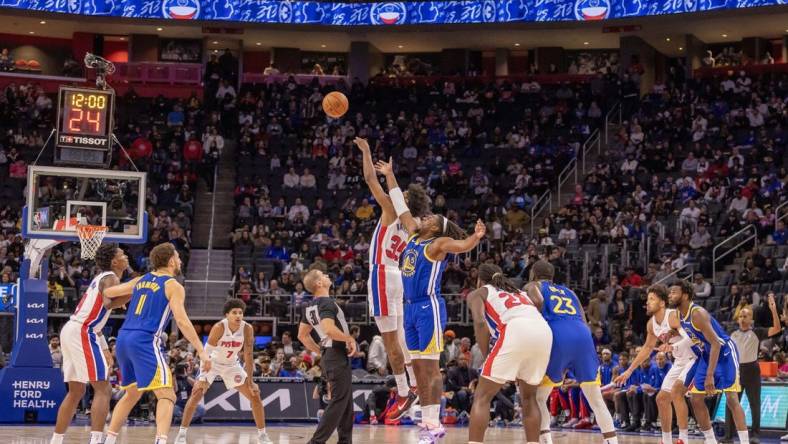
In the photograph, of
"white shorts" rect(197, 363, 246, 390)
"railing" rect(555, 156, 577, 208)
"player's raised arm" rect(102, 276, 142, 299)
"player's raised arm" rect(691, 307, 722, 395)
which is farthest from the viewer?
"railing" rect(555, 156, 577, 208)

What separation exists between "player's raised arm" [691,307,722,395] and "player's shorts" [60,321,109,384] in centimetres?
698

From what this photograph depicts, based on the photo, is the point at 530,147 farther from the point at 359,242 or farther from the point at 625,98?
the point at 359,242

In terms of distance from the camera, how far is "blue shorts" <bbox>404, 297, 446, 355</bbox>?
12.7 meters

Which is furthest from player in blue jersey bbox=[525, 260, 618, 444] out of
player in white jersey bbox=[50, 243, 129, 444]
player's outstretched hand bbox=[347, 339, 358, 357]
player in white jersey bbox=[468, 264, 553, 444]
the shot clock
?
the shot clock

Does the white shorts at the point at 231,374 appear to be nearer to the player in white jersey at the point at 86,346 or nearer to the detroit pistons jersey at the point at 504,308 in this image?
the player in white jersey at the point at 86,346

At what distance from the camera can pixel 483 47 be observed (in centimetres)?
4225

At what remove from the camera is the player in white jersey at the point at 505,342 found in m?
11.6

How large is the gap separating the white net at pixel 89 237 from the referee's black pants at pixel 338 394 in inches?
294

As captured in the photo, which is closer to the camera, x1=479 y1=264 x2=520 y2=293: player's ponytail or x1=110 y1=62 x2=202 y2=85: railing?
x1=479 y1=264 x2=520 y2=293: player's ponytail

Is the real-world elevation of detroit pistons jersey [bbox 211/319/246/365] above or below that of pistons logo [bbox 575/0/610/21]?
below

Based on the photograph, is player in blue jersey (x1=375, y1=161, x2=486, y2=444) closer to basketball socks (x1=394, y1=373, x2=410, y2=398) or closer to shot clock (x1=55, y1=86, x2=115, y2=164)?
basketball socks (x1=394, y1=373, x2=410, y2=398)

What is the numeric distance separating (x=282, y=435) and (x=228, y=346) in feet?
8.68

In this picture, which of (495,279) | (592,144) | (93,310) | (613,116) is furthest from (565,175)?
(93,310)

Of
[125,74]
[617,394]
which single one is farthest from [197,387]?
[125,74]
